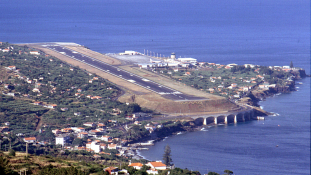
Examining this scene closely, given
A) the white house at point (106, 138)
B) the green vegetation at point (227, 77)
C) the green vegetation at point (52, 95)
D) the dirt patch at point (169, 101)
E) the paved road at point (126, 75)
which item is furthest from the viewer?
the green vegetation at point (227, 77)

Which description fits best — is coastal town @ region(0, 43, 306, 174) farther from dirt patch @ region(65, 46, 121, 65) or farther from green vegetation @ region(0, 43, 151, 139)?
dirt patch @ region(65, 46, 121, 65)

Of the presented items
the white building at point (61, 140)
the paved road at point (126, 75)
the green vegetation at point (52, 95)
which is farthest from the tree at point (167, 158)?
the paved road at point (126, 75)

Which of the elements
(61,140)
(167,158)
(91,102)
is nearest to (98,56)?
(91,102)

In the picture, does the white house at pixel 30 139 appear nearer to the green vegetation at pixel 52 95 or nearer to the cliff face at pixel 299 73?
the green vegetation at pixel 52 95

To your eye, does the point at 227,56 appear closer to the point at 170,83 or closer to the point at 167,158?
the point at 170,83

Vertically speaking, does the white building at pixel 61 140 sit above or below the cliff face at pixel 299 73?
below

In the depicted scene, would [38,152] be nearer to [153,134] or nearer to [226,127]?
[153,134]

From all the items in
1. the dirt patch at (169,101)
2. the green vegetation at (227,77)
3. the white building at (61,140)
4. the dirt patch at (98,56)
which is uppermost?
the dirt patch at (98,56)

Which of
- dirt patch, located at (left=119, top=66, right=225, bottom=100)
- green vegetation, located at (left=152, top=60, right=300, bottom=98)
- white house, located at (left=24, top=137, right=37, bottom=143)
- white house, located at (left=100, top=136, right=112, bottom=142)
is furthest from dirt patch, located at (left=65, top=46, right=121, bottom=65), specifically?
white house, located at (left=24, top=137, right=37, bottom=143)

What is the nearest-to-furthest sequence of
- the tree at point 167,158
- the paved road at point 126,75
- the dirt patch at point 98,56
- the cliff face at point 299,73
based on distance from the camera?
1. the tree at point 167,158
2. the paved road at point 126,75
3. the dirt patch at point 98,56
4. the cliff face at point 299,73
